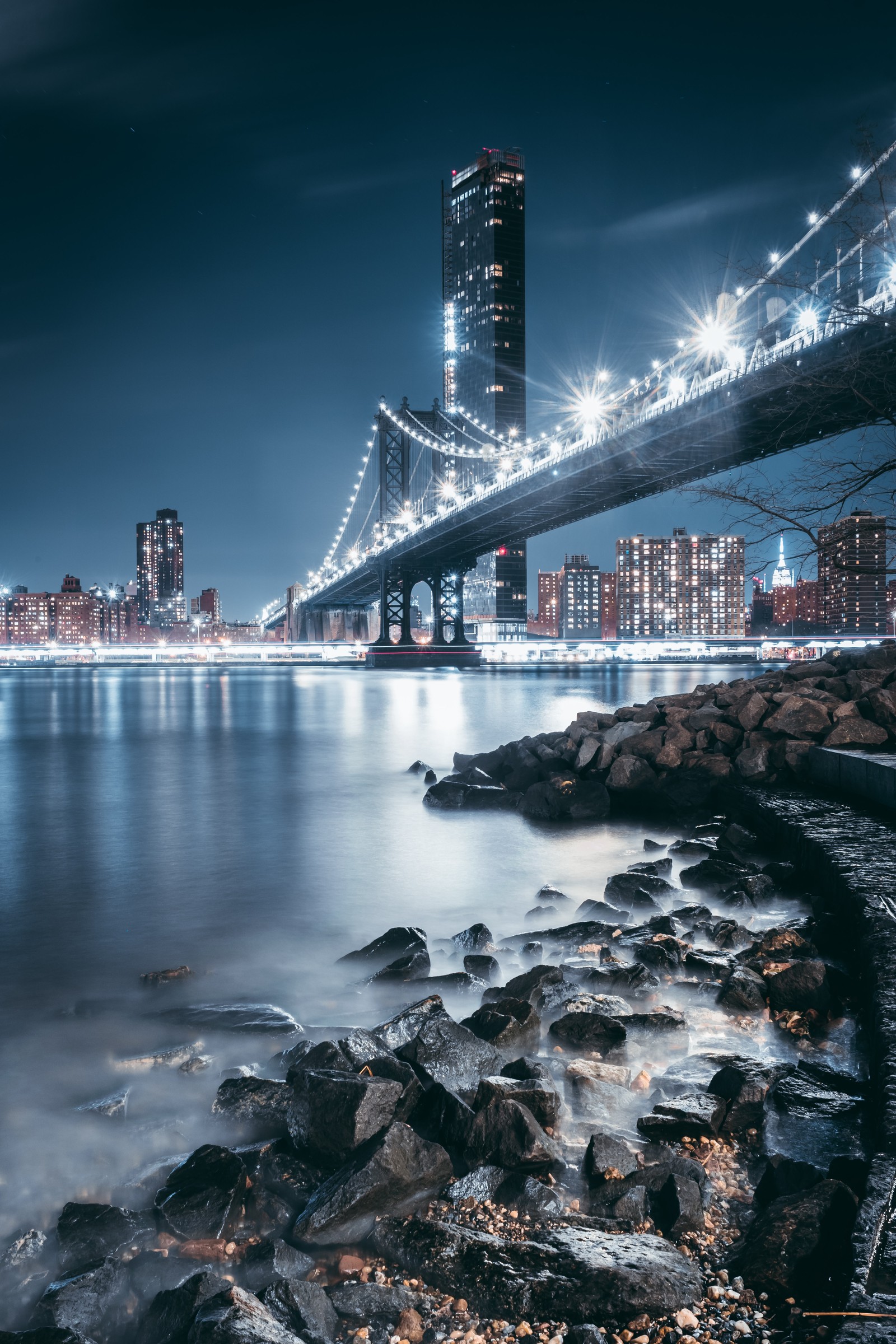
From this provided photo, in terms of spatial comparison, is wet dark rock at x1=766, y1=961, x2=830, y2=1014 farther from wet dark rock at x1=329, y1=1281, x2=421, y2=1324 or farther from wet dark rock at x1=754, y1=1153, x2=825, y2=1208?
wet dark rock at x1=329, y1=1281, x2=421, y2=1324

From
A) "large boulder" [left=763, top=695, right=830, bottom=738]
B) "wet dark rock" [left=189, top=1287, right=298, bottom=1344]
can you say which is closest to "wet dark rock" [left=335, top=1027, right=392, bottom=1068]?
"wet dark rock" [left=189, top=1287, right=298, bottom=1344]

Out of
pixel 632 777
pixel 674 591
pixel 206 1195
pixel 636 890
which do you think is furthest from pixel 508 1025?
pixel 674 591

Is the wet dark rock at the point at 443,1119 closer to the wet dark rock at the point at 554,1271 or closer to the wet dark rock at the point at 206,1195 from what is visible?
the wet dark rock at the point at 554,1271

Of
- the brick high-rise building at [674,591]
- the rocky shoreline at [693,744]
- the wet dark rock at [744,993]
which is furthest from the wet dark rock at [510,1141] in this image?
the brick high-rise building at [674,591]

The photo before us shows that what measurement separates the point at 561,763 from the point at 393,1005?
6.25 m

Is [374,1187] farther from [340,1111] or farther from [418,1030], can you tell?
[418,1030]

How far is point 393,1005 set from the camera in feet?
13.2

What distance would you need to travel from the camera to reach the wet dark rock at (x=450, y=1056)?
112 inches

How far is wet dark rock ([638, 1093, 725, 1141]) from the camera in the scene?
8.38ft

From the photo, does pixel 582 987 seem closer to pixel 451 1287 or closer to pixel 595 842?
pixel 451 1287

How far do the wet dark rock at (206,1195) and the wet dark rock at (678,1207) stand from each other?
117 centimetres

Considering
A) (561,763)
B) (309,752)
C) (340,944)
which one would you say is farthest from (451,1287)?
(309,752)

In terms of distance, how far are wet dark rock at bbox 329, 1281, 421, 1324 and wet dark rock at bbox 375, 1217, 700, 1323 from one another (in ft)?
0.31

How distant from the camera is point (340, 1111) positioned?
253 cm
